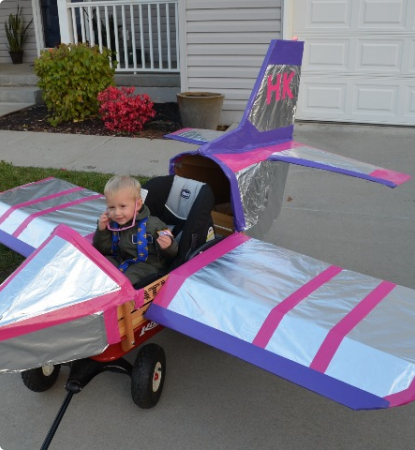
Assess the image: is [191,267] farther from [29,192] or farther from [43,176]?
[43,176]

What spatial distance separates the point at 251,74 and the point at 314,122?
1.29 m

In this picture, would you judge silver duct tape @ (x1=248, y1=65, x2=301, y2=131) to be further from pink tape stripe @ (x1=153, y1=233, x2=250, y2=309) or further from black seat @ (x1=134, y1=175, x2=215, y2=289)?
pink tape stripe @ (x1=153, y1=233, x2=250, y2=309)

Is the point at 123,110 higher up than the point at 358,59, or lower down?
lower down

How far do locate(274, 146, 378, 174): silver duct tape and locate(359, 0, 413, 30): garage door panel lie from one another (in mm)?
4949

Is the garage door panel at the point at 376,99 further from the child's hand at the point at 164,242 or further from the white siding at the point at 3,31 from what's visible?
the white siding at the point at 3,31

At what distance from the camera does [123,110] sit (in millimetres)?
8359

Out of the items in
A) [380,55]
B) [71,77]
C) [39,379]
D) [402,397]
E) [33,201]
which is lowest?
[39,379]

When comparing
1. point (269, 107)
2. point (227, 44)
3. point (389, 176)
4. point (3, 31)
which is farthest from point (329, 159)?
point (3, 31)

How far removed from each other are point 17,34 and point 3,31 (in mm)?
623

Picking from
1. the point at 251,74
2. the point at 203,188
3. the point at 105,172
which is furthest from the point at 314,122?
the point at 203,188

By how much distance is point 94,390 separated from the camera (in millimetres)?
3271

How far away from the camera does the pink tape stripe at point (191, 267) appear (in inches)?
119

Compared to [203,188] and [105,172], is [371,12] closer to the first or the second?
[105,172]

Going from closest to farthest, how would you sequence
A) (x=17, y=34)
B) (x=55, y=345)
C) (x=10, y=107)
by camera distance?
1. (x=55, y=345)
2. (x=10, y=107)
3. (x=17, y=34)
